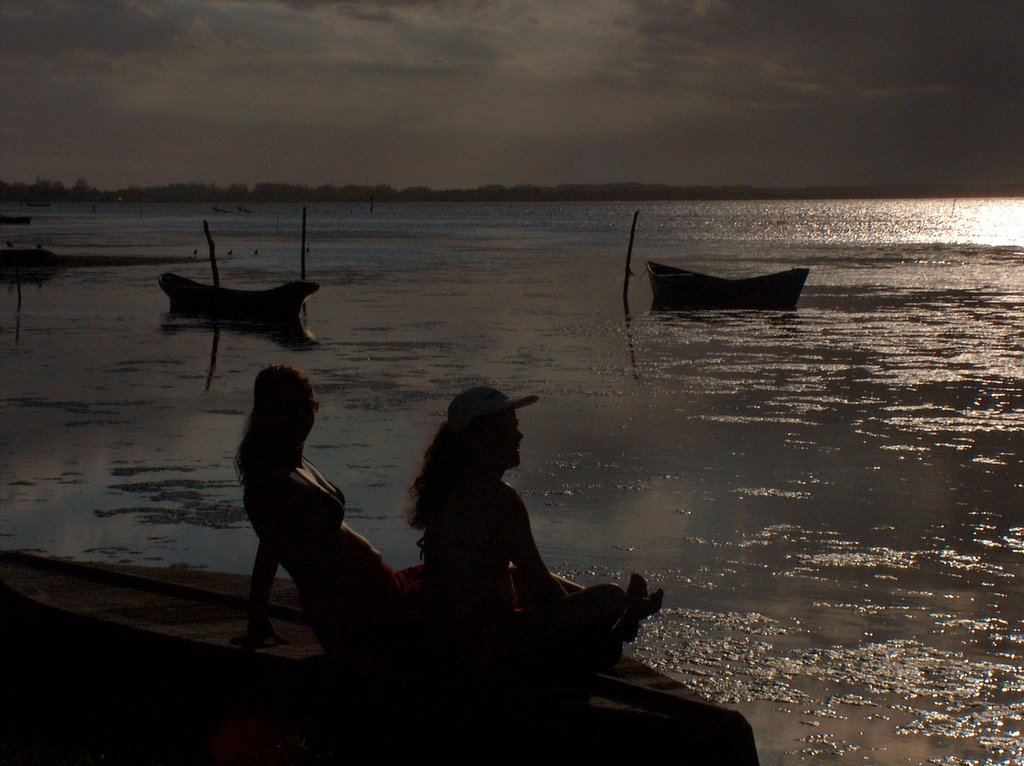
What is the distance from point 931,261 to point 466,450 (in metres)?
81.8

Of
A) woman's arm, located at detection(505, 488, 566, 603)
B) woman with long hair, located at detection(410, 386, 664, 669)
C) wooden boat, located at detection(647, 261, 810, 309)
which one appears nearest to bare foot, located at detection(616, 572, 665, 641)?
woman with long hair, located at detection(410, 386, 664, 669)

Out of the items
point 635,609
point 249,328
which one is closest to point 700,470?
point 635,609

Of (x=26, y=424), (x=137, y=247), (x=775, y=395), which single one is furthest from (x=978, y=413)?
(x=137, y=247)

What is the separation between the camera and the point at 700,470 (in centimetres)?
1502

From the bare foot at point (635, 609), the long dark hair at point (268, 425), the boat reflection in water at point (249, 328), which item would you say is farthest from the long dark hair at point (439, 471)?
the boat reflection in water at point (249, 328)

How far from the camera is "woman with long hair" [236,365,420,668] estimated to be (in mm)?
5828

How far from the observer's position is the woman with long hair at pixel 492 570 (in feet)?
18.2

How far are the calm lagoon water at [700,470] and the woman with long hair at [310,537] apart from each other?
2780 mm

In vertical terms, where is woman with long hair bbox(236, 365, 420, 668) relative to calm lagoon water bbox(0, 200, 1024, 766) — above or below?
above

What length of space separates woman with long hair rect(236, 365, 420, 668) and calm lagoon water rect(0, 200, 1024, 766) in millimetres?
2780

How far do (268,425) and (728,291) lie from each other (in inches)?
1519

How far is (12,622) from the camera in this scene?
7258 millimetres

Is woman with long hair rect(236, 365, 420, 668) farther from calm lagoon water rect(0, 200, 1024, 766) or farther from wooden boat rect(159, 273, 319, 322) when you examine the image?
wooden boat rect(159, 273, 319, 322)

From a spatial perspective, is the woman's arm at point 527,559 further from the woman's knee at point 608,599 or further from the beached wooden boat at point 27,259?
the beached wooden boat at point 27,259
